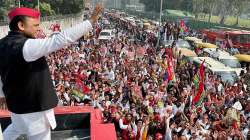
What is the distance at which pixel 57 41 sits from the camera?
8.36 feet

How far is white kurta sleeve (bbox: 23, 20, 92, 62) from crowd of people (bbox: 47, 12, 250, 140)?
233 inches

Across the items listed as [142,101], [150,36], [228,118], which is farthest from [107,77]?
[150,36]

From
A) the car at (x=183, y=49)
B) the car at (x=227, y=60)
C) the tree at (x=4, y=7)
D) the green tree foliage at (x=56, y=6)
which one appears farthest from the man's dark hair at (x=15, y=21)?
the green tree foliage at (x=56, y=6)

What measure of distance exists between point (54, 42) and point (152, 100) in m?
8.77

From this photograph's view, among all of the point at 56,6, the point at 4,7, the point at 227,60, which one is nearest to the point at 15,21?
the point at 227,60

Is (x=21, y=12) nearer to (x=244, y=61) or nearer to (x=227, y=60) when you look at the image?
(x=227, y=60)

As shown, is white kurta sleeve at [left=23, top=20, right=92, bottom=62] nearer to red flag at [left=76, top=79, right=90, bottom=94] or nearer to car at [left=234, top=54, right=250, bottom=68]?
red flag at [left=76, top=79, right=90, bottom=94]

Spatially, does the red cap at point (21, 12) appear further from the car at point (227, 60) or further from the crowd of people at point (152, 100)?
the car at point (227, 60)

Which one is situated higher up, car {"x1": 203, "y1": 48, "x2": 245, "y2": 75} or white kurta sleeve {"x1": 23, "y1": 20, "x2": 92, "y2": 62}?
white kurta sleeve {"x1": 23, "y1": 20, "x2": 92, "y2": 62}

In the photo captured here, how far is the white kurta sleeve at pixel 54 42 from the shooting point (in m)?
2.55

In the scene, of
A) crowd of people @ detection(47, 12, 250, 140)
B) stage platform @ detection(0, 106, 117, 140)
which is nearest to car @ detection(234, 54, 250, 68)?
crowd of people @ detection(47, 12, 250, 140)

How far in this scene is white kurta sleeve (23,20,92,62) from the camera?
255 cm

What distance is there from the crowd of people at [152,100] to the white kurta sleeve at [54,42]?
19.4ft

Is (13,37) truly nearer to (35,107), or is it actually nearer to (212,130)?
(35,107)
